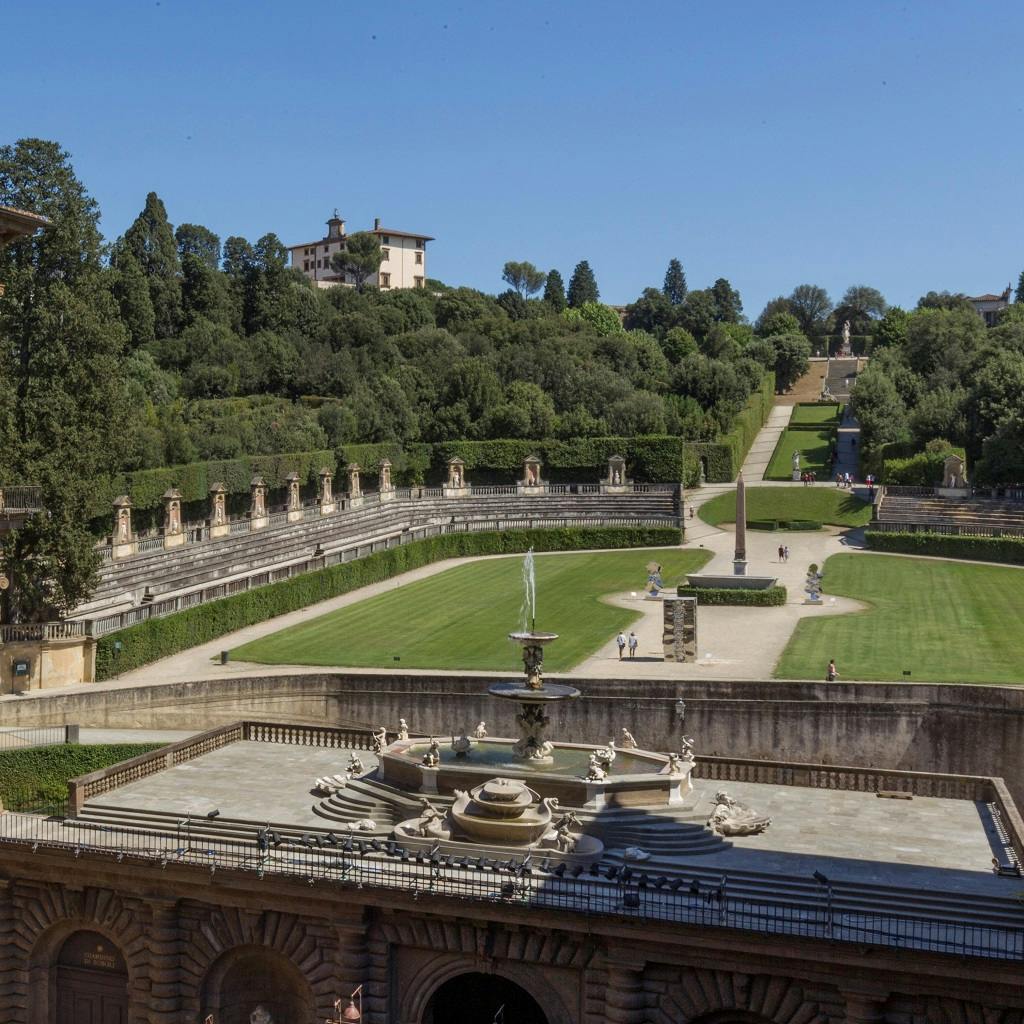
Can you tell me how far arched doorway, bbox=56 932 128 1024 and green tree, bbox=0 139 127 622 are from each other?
776 inches

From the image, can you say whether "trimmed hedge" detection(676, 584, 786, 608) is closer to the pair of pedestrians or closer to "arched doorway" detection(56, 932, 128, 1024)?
the pair of pedestrians

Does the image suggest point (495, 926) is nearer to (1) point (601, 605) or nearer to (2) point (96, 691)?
(2) point (96, 691)

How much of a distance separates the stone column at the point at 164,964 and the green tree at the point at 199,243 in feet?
381

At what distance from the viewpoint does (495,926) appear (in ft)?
81.7

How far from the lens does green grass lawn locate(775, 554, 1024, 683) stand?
1775 inches

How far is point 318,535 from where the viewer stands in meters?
73.6

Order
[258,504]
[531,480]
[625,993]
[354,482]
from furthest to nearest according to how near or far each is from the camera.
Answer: [531,480] → [354,482] → [258,504] → [625,993]

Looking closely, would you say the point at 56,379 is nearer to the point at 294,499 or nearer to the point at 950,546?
the point at 294,499

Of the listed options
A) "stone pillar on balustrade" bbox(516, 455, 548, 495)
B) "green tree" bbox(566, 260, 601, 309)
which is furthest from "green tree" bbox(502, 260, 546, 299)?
"stone pillar on balustrade" bbox(516, 455, 548, 495)

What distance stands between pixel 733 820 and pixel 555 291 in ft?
482

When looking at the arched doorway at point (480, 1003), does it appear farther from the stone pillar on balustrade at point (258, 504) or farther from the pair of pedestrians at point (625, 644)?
the stone pillar on balustrade at point (258, 504)

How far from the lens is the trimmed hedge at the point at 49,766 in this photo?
37844 millimetres

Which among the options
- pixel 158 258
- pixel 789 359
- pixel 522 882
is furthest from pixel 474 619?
pixel 789 359

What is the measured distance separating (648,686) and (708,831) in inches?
554
